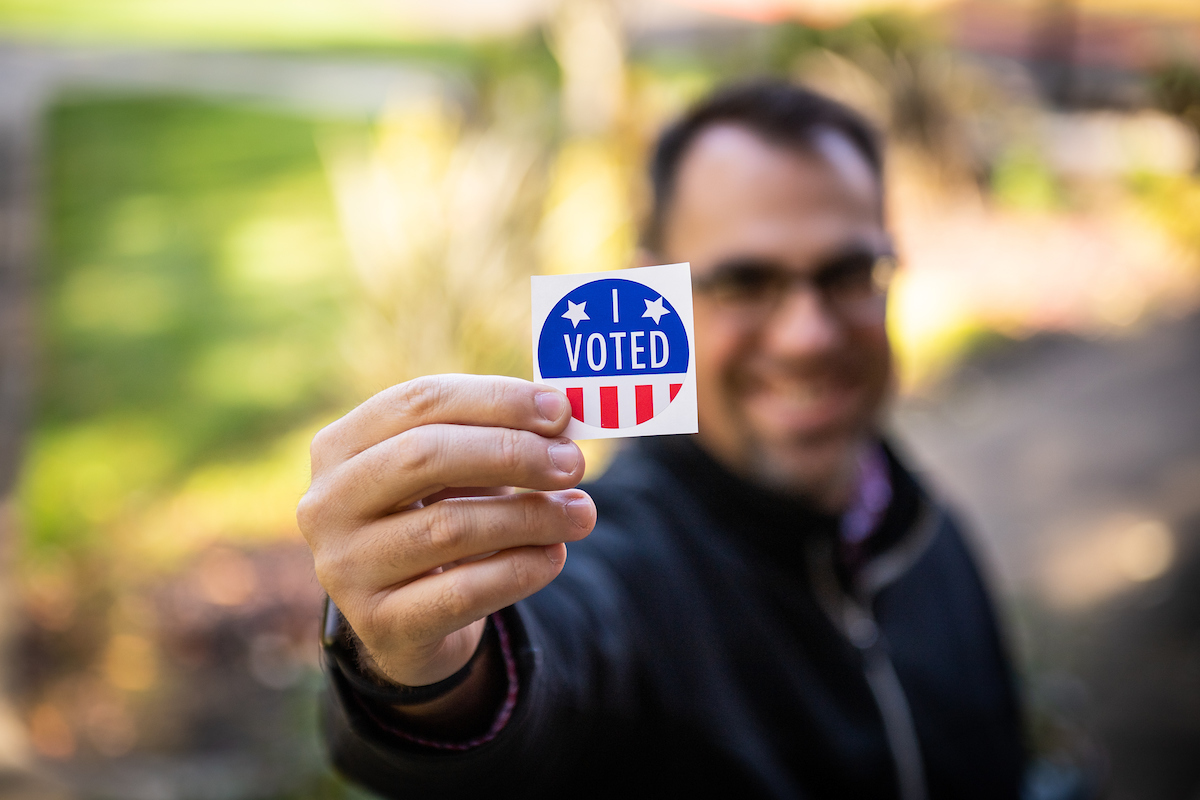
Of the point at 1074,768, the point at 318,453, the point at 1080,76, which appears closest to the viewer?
the point at 318,453

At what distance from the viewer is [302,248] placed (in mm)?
7219

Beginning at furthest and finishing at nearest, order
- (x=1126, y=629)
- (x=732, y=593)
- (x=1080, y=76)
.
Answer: (x=1080, y=76), (x=1126, y=629), (x=732, y=593)

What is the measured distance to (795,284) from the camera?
75.9 inches

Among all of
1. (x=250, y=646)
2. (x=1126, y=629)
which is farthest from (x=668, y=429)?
(x=1126, y=629)

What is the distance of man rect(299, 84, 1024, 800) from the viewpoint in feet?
3.11

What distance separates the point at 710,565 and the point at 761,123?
42.8 inches

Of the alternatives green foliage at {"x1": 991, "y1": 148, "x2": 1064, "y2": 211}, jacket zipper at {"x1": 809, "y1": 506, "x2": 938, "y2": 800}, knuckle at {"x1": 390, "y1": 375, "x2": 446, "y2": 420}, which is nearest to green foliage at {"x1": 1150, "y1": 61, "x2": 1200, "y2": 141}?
jacket zipper at {"x1": 809, "y1": 506, "x2": 938, "y2": 800}

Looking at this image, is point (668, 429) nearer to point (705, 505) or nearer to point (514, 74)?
point (705, 505)

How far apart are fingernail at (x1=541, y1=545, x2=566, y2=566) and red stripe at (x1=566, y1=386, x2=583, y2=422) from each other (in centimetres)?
16

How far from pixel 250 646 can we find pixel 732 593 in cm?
307

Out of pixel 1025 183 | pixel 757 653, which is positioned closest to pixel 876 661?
pixel 757 653

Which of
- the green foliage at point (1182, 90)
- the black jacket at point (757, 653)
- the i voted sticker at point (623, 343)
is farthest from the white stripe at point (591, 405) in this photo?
the green foliage at point (1182, 90)

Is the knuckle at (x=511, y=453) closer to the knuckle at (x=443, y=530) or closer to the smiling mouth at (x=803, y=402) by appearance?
the knuckle at (x=443, y=530)

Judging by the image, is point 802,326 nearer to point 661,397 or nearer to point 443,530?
point 661,397
